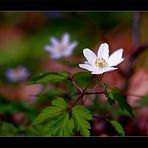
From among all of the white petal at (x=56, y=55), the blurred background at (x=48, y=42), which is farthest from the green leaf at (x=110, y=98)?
the white petal at (x=56, y=55)

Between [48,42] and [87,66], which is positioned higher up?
[87,66]

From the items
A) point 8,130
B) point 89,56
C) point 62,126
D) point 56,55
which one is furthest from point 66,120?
point 56,55

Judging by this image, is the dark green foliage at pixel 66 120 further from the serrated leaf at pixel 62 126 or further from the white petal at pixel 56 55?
the white petal at pixel 56 55

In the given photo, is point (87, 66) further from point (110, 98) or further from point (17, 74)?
point (17, 74)

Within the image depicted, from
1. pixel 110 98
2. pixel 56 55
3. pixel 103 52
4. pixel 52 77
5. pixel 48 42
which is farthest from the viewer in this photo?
pixel 48 42
